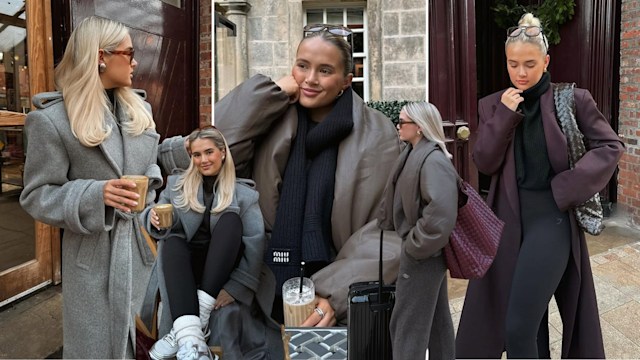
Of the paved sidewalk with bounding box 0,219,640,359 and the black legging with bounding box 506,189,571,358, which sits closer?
the black legging with bounding box 506,189,571,358

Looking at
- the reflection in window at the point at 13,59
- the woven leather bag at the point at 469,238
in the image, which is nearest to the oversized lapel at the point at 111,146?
the woven leather bag at the point at 469,238

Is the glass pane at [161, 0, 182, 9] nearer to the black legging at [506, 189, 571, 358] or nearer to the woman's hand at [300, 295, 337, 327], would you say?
the woman's hand at [300, 295, 337, 327]

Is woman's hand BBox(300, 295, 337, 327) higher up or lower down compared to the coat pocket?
lower down

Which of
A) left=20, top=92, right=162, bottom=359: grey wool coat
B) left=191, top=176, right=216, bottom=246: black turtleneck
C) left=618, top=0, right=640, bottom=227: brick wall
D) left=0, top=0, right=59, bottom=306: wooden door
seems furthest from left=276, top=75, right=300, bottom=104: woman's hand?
left=618, top=0, right=640, bottom=227: brick wall

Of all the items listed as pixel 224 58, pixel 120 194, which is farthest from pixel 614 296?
pixel 120 194

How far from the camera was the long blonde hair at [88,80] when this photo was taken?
0.96 metres

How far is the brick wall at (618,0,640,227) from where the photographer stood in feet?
13.0

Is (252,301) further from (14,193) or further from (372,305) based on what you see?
(14,193)

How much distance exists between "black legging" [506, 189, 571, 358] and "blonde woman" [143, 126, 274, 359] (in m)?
0.98

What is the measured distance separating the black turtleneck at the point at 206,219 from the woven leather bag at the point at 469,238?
49 centimetres

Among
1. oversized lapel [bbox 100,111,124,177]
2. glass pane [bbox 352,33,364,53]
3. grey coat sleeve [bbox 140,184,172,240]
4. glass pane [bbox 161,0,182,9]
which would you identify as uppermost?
glass pane [bbox 161,0,182,9]

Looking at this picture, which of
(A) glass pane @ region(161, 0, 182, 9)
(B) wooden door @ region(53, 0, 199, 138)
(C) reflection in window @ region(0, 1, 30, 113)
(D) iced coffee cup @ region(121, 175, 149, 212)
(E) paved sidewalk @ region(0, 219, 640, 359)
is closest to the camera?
(D) iced coffee cup @ region(121, 175, 149, 212)

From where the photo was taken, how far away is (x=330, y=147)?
1.02 m

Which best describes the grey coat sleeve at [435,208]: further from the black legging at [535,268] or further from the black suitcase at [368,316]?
the black legging at [535,268]
